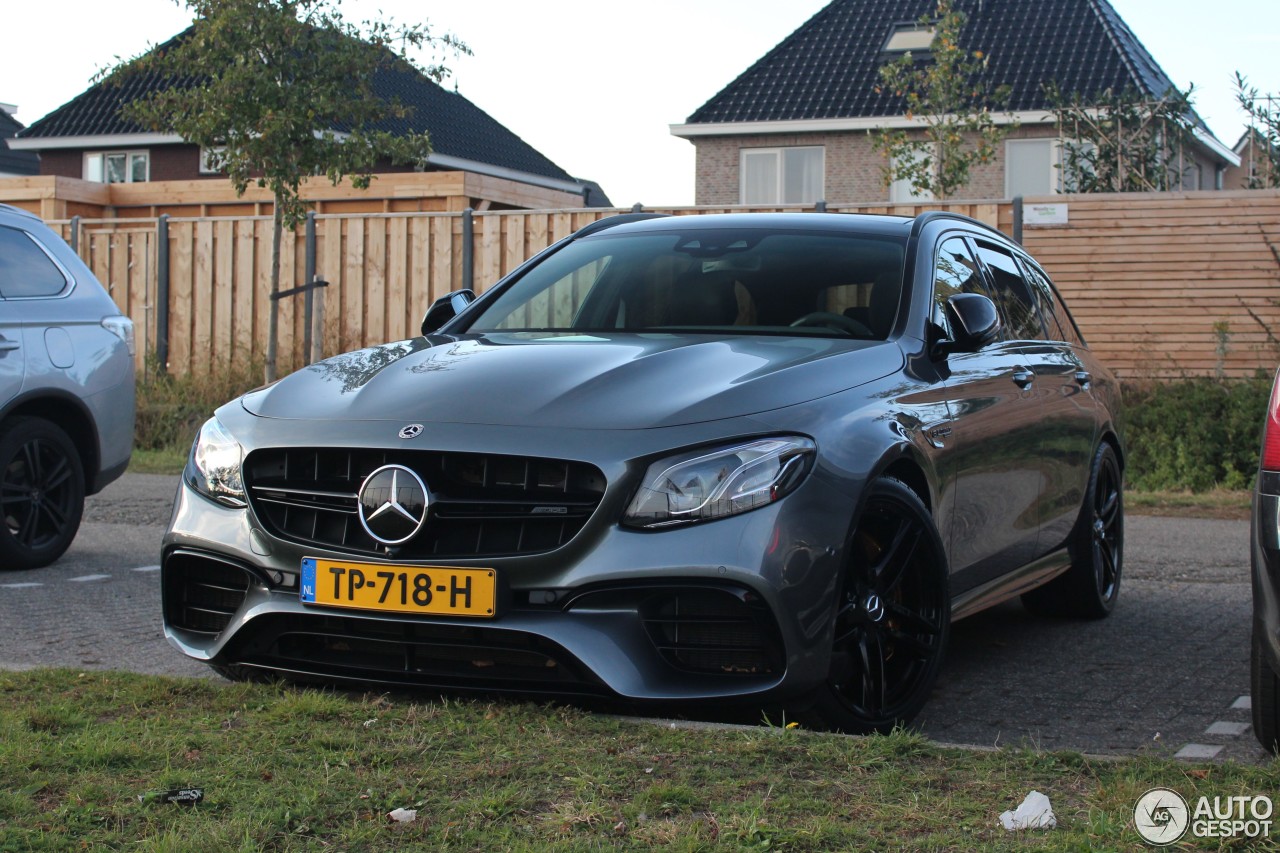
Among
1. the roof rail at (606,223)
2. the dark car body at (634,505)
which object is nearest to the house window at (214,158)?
the roof rail at (606,223)

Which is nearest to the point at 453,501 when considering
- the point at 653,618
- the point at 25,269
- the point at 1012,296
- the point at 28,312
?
the point at 653,618

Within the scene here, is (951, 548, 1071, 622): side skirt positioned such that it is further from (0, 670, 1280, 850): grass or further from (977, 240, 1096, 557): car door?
(0, 670, 1280, 850): grass

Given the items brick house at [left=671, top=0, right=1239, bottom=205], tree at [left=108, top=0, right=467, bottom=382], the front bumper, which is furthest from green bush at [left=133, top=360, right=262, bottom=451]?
brick house at [left=671, top=0, right=1239, bottom=205]

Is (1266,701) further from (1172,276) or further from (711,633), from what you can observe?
(1172,276)

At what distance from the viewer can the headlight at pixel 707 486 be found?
12.9ft

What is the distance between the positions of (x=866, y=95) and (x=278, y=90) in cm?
2029

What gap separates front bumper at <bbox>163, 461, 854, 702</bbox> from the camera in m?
3.89

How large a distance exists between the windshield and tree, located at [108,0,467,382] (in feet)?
34.2

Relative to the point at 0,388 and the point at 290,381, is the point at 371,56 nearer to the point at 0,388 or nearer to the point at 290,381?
the point at 0,388

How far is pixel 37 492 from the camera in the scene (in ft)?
A: 25.8

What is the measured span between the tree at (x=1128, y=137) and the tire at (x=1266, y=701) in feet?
57.0

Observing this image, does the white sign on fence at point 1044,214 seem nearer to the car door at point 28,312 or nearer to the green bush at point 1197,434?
the green bush at point 1197,434

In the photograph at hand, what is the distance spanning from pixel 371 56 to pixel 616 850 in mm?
14235

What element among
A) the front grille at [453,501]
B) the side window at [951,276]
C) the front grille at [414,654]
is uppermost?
the side window at [951,276]
